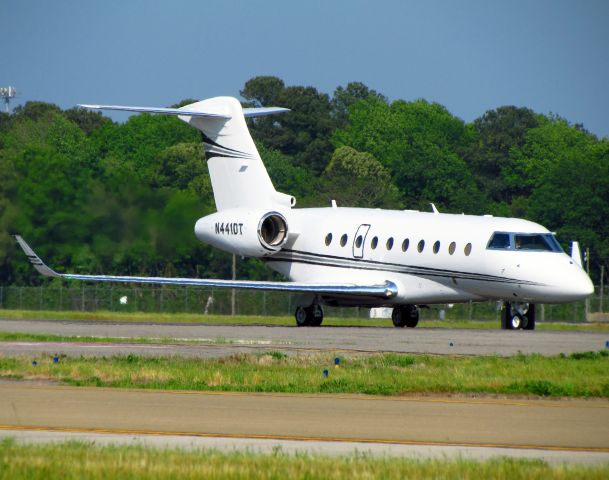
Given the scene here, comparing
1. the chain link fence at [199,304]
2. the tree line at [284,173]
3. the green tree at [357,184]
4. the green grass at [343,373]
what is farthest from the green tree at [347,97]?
the green grass at [343,373]

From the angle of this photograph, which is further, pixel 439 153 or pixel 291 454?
pixel 439 153

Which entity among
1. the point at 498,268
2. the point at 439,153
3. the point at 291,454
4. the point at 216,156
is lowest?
the point at 291,454

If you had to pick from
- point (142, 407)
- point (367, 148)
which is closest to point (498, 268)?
Result: point (142, 407)

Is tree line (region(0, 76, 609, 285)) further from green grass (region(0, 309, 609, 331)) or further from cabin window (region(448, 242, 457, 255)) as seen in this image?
cabin window (region(448, 242, 457, 255))

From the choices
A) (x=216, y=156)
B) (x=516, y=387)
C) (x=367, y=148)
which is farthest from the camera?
(x=367, y=148)

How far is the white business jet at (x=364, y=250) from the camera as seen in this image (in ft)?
118

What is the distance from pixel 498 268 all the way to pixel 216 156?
1178 cm

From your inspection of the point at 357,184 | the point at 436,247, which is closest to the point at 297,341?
the point at 436,247

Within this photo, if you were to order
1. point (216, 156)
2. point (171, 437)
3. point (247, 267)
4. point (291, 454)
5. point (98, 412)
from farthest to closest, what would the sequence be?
1. point (247, 267)
2. point (216, 156)
3. point (98, 412)
4. point (171, 437)
5. point (291, 454)

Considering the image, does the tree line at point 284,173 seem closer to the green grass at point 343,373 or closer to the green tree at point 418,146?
the green tree at point 418,146

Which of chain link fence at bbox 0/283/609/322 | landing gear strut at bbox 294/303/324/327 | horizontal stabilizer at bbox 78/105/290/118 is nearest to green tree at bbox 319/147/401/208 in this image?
chain link fence at bbox 0/283/609/322

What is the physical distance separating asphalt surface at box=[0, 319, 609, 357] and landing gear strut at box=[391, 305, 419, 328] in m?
3.46

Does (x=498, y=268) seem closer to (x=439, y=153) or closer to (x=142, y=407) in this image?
(x=142, y=407)

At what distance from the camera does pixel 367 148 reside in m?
114
